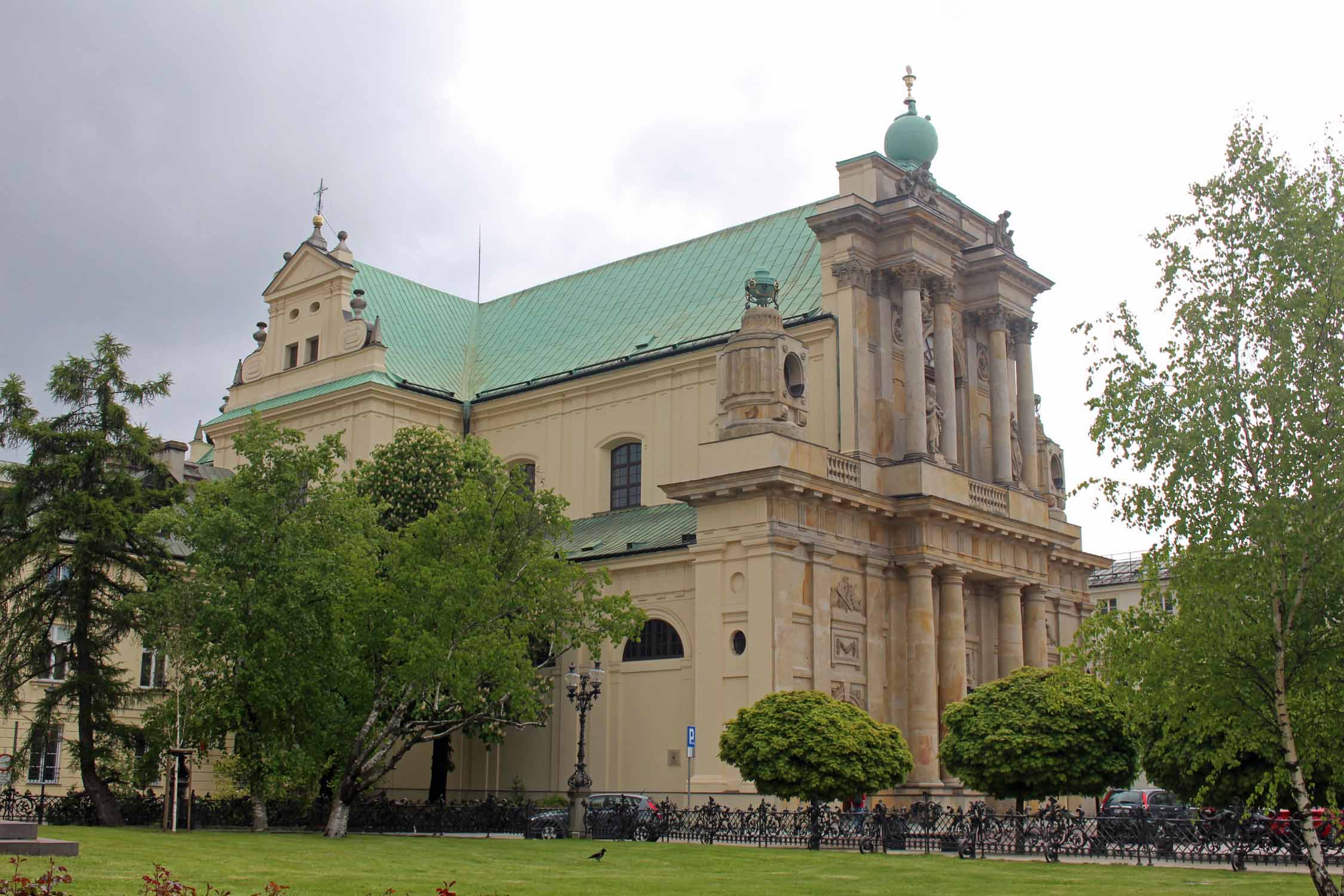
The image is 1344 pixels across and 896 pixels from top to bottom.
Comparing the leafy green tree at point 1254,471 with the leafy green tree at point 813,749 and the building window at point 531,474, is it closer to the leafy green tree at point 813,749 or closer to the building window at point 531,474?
the leafy green tree at point 813,749

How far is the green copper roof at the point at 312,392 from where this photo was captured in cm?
4994

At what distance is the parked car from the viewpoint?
3294cm

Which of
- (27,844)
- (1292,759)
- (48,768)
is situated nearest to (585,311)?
(48,768)

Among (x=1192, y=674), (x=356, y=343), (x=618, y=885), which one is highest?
(x=356, y=343)

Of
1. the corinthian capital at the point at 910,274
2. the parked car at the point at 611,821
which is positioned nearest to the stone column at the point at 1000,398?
the corinthian capital at the point at 910,274

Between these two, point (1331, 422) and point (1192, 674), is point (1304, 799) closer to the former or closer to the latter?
point (1192, 674)

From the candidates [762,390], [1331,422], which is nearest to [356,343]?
[762,390]

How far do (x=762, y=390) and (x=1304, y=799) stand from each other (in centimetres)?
2275

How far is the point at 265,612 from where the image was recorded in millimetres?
31422

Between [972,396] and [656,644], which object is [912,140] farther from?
[656,644]

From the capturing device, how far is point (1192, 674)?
19.6 m

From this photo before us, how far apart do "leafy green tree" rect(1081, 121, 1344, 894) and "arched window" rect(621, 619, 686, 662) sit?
70.2 ft

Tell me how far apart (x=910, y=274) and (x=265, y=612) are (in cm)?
2149

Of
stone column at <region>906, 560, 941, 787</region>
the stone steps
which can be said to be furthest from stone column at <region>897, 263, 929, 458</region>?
the stone steps
